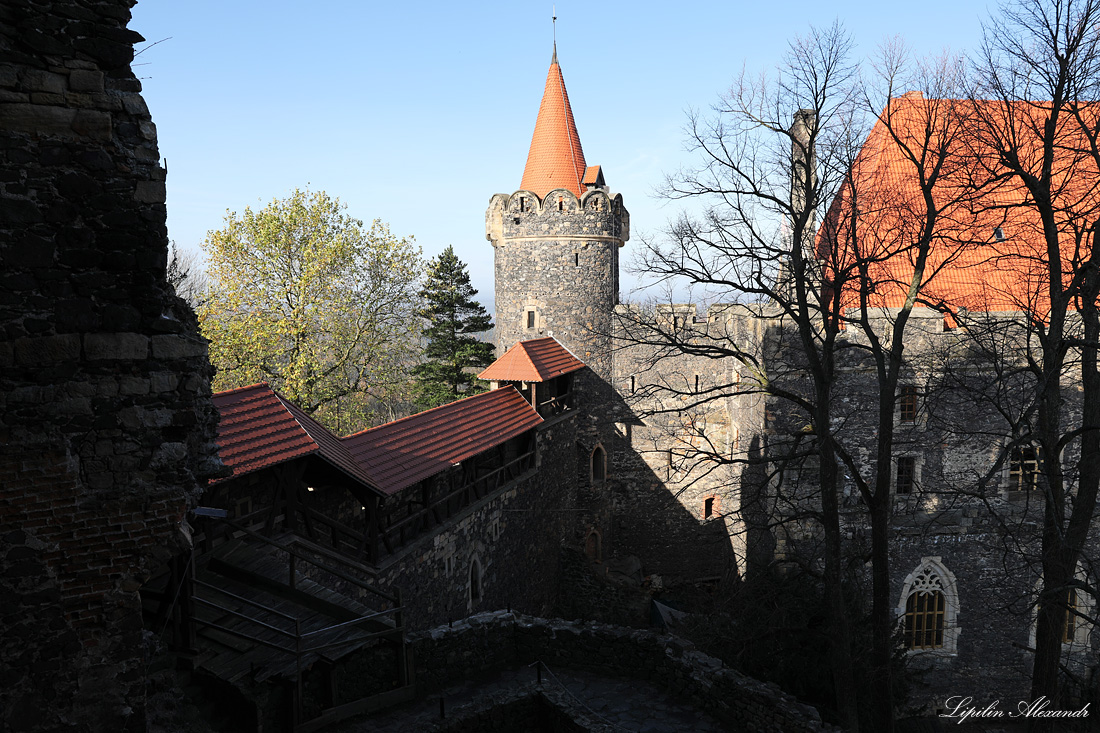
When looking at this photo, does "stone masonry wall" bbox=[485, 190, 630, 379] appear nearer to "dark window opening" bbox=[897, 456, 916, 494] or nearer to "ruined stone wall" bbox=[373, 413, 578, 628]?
"ruined stone wall" bbox=[373, 413, 578, 628]

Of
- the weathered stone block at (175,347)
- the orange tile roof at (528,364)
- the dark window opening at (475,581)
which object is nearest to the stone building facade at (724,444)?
the orange tile roof at (528,364)

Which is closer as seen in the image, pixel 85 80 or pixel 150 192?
pixel 85 80

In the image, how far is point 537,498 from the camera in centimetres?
1573

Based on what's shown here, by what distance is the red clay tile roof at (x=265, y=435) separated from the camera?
7.43m

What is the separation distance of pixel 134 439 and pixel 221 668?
10.8ft

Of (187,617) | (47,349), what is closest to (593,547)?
(187,617)

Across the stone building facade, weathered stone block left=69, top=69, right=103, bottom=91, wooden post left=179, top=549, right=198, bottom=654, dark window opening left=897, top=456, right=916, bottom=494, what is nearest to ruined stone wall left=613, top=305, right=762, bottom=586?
the stone building facade

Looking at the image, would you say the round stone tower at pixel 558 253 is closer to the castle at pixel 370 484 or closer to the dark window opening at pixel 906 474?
the castle at pixel 370 484

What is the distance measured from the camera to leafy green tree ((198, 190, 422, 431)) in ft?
60.8

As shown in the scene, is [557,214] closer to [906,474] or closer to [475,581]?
[475,581]

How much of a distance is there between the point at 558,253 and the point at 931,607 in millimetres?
12779

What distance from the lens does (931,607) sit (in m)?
14.8

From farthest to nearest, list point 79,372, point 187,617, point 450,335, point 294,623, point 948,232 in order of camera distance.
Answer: point 450,335 < point 948,232 < point 294,623 < point 187,617 < point 79,372

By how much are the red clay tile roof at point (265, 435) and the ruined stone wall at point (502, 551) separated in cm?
192
